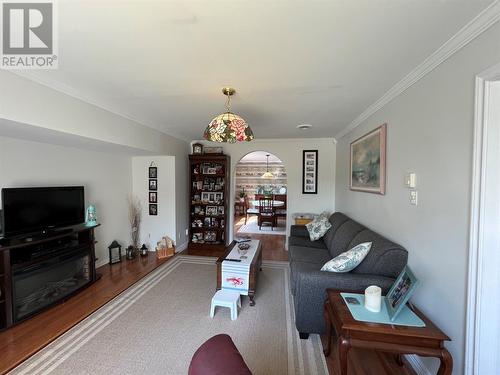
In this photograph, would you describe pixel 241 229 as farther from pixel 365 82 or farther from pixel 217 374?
pixel 217 374

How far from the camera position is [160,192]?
436 centimetres

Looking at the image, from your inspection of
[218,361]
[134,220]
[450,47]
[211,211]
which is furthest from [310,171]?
[218,361]

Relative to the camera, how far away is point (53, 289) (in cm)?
258

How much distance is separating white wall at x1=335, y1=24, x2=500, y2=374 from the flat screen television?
3715mm

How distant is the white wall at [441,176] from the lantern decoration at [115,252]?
4.01 meters

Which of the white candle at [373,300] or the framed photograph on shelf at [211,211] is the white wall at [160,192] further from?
the white candle at [373,300]

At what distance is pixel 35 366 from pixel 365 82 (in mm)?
3528

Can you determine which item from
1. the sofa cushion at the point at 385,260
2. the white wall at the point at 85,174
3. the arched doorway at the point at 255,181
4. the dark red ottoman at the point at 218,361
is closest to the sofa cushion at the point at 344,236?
the sofa cushion at the point at 385,260

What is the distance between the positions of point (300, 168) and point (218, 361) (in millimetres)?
4183

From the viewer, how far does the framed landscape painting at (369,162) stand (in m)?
2.42

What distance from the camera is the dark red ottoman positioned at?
0.85 metres

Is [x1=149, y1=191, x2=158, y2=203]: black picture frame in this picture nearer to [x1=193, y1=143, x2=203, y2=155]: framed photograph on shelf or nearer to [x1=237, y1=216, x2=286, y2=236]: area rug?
[x1=193, y1=143, x2=203, y2=155]: framed photograph on shelf

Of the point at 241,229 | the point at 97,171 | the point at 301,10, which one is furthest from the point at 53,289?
the point at 241,229

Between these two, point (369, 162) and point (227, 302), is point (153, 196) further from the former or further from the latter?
point (369, 162)
